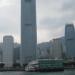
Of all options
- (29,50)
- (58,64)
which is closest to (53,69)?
(58,64)

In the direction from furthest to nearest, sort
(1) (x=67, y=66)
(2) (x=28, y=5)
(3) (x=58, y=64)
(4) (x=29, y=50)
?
(2) (x=28, y=5) < (4) (x=29, y=50) < (1) (x=67, y=66) < (3) (x=58, y=64)

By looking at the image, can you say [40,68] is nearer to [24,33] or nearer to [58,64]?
[58,64]

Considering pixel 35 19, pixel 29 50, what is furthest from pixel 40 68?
pixel 35 19

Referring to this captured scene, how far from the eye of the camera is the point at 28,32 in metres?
191

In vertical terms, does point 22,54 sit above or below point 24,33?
below

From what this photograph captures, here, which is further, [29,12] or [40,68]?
[29,12]

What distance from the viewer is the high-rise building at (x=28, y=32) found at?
18612 centimetres

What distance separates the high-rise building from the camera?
7328 inches

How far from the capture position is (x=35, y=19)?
194375mm

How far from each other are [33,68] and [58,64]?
12.4 m

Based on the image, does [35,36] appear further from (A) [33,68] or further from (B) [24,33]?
(A) [33,68]

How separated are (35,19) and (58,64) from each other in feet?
239

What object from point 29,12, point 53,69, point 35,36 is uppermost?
point 29,12

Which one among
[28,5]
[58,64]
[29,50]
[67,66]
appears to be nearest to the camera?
[58,64]
